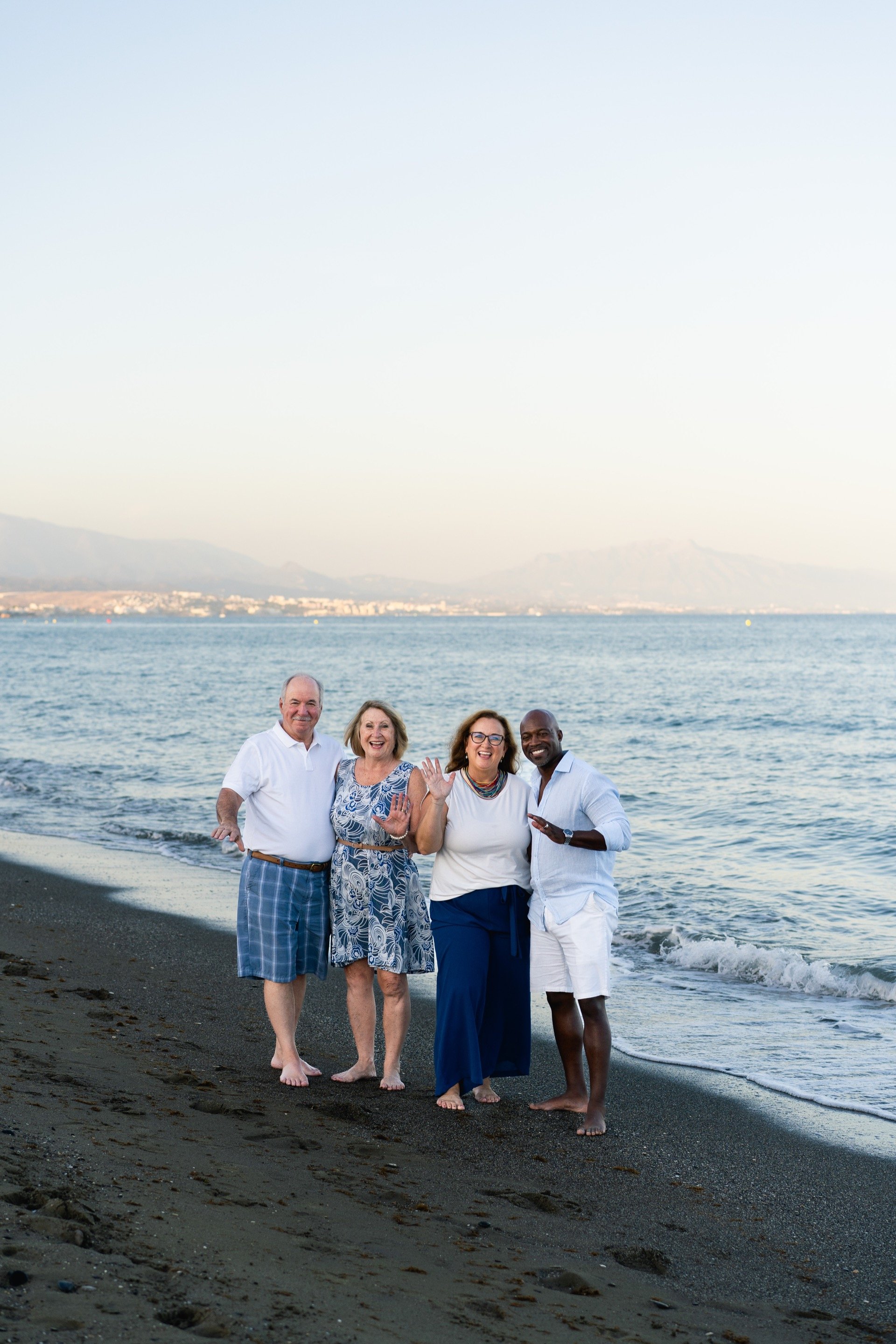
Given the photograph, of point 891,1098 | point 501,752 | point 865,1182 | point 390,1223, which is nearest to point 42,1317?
point 390,1223

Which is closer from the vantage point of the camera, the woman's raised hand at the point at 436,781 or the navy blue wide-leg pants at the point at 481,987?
the woman's raised hand at the point at 436,781

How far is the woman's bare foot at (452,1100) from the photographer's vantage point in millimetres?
5328

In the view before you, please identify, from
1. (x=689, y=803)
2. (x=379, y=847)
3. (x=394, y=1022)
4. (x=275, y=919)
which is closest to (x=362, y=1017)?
(x=394, y=1022)

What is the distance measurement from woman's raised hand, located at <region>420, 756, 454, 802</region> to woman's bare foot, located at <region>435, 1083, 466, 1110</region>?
4.58 feet

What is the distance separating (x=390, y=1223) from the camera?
3.80 m

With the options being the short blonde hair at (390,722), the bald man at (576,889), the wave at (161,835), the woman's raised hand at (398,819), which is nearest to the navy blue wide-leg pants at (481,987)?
the bald man at (576,889)

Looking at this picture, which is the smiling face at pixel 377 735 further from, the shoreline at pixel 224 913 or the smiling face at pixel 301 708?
the shoreline at pixel 224 913

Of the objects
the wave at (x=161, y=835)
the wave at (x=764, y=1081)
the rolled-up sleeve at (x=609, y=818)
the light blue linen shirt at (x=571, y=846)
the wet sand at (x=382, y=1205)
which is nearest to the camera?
the wet sand at (x=382, y=1205)

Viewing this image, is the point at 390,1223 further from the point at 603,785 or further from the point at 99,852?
the point at 99,852

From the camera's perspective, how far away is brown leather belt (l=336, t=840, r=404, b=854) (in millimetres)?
5293

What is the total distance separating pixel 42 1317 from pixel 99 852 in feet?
36.0

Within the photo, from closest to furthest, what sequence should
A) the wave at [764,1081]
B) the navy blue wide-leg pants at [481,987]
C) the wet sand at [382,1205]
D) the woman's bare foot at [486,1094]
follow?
1. the wet sand at [382,1205]
2. the navy blue wide-leg pants at [481,987]
3. the woman's bare foot at [486,1094]
4. the wave at [764,1081]

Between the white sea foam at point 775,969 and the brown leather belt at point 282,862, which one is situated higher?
the brown leather belt at point 282,862

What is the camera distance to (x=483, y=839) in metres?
5.22
